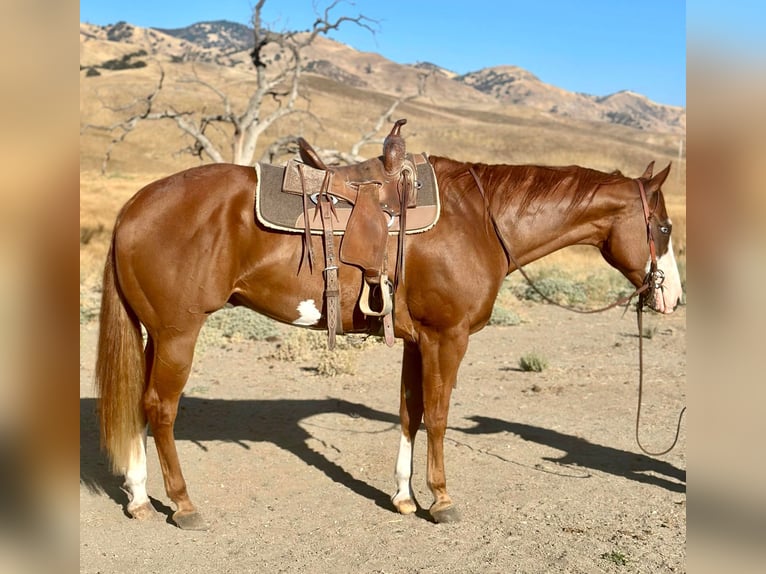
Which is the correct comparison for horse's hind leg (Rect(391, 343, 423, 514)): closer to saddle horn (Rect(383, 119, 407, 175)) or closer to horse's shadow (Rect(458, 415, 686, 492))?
saddle horn (Rect(383, 119, 407, 175))

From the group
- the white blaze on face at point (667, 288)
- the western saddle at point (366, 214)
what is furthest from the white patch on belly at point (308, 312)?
the white blaze on face at point (667, 288)

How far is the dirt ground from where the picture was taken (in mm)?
4180

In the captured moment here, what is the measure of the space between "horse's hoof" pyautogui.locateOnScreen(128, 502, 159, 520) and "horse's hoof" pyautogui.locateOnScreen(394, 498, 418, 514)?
61.9 inches

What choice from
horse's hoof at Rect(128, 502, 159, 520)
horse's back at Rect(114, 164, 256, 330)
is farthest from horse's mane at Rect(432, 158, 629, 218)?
horse's hoof at Rect(128, 502, 159, 520)

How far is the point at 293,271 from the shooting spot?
14.8 feet

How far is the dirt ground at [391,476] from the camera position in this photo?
13.7ft

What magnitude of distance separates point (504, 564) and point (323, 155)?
44.5 feet

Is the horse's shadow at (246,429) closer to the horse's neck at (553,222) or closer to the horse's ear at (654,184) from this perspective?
the horse's neck at (553,222)

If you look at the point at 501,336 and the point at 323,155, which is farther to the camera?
the point at 323,155

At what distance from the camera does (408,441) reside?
491cm

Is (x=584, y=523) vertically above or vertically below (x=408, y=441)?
below

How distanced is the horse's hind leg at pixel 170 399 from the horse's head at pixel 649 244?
8.96 feet

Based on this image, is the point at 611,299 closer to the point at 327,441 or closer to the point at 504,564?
the point at 327,441
